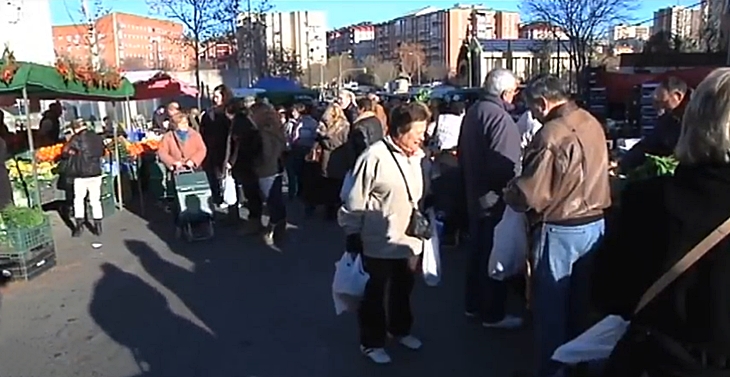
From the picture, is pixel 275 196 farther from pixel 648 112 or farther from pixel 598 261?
pixel 648 112

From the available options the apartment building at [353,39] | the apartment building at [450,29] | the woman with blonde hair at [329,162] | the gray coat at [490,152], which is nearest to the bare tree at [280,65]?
the woman with blonde hair at [329,162]

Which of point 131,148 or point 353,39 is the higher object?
point 353,39

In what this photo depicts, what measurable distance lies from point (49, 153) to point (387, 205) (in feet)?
29.5

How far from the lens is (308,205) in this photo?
33.8 feet

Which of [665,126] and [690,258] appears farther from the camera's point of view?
[665,126]

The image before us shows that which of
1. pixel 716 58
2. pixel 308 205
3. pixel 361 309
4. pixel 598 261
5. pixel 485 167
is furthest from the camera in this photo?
pixel 716 58

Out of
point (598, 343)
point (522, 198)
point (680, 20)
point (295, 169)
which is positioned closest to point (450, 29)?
point (680, 20)

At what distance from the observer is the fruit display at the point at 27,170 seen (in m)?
10.1

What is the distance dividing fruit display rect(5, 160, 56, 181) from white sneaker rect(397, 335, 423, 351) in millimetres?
6979

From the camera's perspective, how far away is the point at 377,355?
187 inches

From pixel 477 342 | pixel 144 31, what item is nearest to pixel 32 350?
pixel 477 342

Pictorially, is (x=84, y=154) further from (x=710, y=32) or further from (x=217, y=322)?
(x=710, y=32)

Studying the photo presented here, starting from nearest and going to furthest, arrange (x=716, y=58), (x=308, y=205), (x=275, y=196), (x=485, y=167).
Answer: (x=485, y=167), (x=275, y=196), (x=308, y=205), (x=716, y=58)

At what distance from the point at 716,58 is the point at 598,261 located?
27119 millimetres
